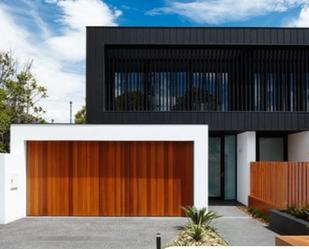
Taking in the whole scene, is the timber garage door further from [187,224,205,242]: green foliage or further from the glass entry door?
[187,224,205,242]: green foliage

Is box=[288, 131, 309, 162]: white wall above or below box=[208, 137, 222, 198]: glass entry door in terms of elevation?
above

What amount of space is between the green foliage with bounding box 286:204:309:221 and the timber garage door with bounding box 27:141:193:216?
3731 millimetres

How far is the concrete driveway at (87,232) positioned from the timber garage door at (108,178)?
0.68 m

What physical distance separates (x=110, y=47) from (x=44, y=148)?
208 inches

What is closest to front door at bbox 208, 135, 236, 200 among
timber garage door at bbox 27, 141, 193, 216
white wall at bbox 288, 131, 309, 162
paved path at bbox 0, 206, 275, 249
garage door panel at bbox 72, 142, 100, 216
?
white wall at bbox 288, 131, 309, 162

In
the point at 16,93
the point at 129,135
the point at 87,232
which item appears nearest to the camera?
the point at 87,232

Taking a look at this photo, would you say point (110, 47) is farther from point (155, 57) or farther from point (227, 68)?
point (227, 68)

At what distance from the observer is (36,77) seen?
26.0 m

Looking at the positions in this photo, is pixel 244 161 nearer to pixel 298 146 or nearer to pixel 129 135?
pixel 298 146

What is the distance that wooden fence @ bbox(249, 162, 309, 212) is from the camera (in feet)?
39.6

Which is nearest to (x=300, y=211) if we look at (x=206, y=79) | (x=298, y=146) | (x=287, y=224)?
(x=287, y=224)

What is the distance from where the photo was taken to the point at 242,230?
12008 mm

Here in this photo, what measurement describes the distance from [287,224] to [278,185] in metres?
2.78

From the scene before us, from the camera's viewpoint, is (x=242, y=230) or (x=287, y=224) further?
(x=242, y=230)
